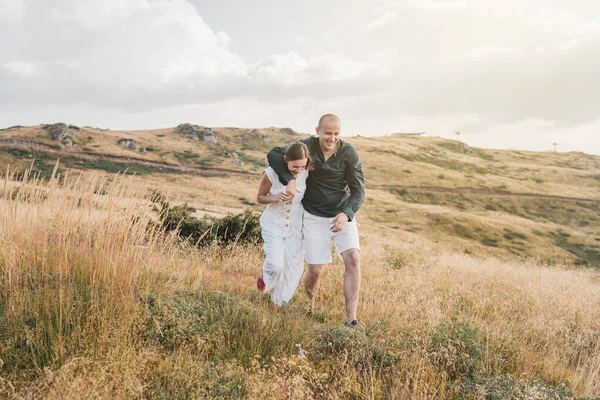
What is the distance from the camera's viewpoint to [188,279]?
5410 mm

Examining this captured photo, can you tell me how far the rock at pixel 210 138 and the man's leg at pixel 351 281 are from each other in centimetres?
8731

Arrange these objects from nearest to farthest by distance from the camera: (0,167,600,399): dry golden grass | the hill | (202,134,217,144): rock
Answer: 1. (0,167,600,399): dry golden grass
2. the hill
3. (202,134,217,144): rock

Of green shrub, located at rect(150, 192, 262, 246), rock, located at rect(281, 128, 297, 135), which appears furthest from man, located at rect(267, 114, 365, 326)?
rock, located at rect(281, 128, 297, 135)

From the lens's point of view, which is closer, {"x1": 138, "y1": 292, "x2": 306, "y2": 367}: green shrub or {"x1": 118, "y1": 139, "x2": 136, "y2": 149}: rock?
{"x1": 138, "y1": 292, "x2": 306, "y2": 367}: green shrub

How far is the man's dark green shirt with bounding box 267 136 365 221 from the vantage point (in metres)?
4.92

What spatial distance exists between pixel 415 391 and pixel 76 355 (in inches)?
94.4

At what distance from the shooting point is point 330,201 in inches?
196

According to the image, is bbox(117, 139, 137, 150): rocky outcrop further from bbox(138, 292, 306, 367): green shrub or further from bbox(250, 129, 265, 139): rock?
bbox(138, 292, 306, 367): green shrub

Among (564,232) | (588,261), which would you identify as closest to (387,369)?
(588,261)

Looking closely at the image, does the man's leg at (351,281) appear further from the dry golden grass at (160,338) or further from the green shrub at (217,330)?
the green shrub at (217,330)

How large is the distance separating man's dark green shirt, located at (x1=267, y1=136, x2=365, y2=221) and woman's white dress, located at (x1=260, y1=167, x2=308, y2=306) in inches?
5.3

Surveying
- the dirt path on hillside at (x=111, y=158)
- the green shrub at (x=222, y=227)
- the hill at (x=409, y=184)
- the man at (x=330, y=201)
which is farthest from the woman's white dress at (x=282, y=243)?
the dirt path on hillside at (x=111, y=158)

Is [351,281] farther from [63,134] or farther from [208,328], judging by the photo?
[63,134]

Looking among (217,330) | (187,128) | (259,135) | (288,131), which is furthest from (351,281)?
(288,131)
